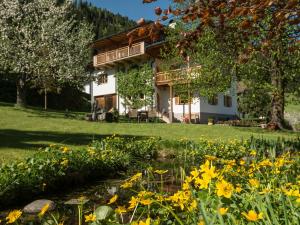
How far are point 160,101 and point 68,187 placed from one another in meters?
29.5

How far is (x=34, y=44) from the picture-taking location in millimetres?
27297

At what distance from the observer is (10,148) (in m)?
10.3

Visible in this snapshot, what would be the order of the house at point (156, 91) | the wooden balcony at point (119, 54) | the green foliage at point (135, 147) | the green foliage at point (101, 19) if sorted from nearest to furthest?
the green foliage at point (135, 147), the house at point (156, 91), the wooden balcony at point (119, 54), the green foliage at point (101, 19)

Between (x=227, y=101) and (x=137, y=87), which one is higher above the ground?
(x=137, y=87)

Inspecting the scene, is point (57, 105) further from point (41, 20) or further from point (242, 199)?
point (242, 199)

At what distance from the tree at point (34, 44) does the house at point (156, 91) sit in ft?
22.0

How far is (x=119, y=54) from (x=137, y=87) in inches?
163

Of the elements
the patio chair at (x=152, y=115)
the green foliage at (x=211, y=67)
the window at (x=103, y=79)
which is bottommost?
the patio chair at (x=152, y=115)

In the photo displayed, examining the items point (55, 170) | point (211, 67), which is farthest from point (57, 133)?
point (211, 67)

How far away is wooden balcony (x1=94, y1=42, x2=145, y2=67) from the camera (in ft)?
117

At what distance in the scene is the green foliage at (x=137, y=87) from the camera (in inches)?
1414

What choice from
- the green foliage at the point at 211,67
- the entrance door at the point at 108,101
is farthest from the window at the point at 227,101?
the green foliage at the point at 211,67

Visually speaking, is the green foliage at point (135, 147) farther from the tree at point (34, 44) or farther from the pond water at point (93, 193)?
the tree at point (34, 44)

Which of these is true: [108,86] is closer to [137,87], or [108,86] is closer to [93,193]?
[137,87]
